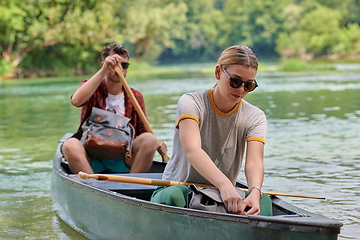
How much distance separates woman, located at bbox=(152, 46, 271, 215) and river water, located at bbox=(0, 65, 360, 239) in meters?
1.34

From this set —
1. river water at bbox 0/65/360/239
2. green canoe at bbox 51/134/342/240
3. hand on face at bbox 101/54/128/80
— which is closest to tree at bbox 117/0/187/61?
river water at bbox 0/65/360/239

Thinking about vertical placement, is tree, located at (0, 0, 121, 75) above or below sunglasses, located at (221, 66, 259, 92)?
above

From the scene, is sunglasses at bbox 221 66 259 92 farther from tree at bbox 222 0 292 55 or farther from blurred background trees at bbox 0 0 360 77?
tree at bbox 222 0 292 55

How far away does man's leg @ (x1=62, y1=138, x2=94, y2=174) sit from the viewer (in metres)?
4.79

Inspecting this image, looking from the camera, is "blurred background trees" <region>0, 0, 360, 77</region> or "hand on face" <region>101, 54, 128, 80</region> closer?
"hand on face" <region>101, 54, 128, 80</region>

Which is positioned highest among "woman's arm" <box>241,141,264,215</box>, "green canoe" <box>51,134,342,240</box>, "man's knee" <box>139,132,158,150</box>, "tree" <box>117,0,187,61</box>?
"tree" <box>117,0,187,61</box>

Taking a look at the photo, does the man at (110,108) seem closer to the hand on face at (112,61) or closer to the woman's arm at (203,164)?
the hand on face at (112,61)

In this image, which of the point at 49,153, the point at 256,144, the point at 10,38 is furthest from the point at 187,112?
the point at 10,38

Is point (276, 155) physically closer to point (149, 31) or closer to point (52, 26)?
point (52, 26)

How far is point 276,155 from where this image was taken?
772cm

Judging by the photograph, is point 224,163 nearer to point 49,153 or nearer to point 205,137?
point 205,137

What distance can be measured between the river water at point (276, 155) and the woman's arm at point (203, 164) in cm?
149

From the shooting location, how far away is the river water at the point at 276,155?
5047mm

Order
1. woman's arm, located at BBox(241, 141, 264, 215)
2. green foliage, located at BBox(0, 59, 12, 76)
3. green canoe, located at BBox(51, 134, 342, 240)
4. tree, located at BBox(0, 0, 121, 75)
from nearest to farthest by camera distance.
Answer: green canoe, located at BBox(51, 134, 342, 240)
woman's arm, located at BBox(241, 141, 264, 215)
green foliage, located at BBox(0, 59, 12, 76)
tree, located at BBox(0, 0, 121, 75)
